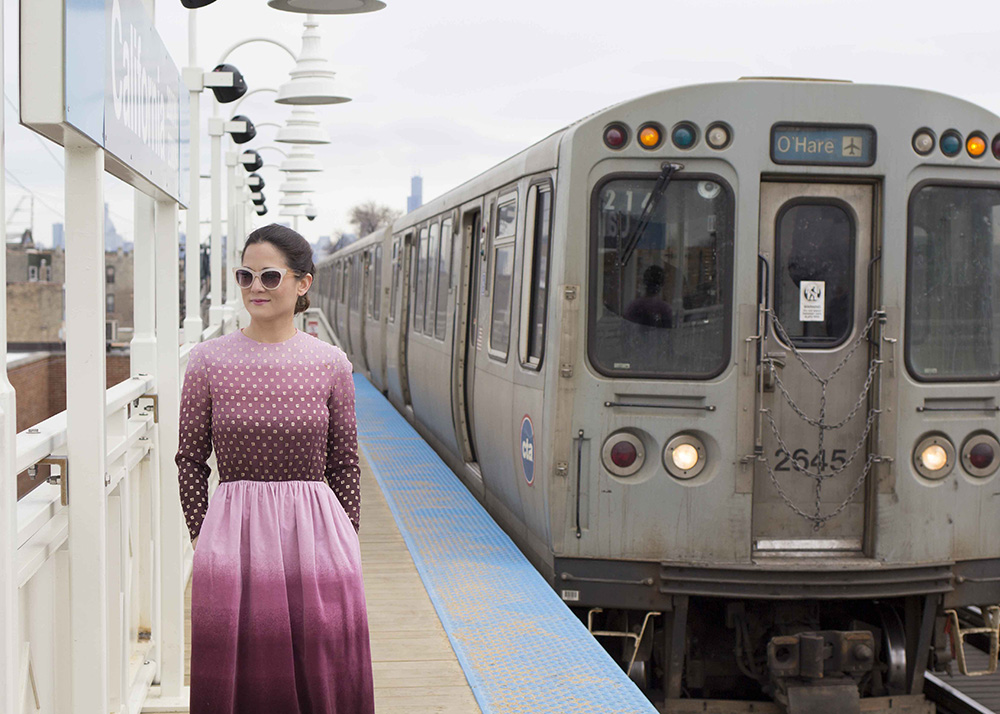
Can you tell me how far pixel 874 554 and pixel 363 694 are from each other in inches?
152

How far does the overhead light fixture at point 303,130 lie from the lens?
52.3ft

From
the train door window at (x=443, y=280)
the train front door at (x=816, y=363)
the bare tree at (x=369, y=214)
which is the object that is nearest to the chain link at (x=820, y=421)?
the train front door at (x=816, y=363)

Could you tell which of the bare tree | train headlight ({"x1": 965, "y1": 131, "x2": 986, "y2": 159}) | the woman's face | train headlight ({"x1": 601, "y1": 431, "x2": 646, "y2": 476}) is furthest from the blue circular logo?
the bare tree

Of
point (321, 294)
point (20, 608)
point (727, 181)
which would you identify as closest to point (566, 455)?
point (727, 181)

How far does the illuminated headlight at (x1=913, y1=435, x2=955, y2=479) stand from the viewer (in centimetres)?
672

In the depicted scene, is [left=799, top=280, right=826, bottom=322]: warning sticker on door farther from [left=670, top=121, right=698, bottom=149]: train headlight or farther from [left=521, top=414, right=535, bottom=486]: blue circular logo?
[left=521, top=414, right=535, bottom=486]: blue circular logo

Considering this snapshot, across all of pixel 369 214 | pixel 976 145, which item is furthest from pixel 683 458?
pixel 369 214

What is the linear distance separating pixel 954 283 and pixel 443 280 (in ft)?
19.7

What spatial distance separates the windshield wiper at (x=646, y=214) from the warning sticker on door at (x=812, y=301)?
0.89 meters

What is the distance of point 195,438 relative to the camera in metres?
3.46

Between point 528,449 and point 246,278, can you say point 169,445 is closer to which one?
point 246,278

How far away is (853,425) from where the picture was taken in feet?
22.1

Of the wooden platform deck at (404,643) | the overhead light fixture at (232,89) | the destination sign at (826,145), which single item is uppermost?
the overhead light fixture at (232,89)

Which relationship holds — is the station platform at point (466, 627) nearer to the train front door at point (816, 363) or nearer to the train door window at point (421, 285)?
the train front door at point (816, 363)
